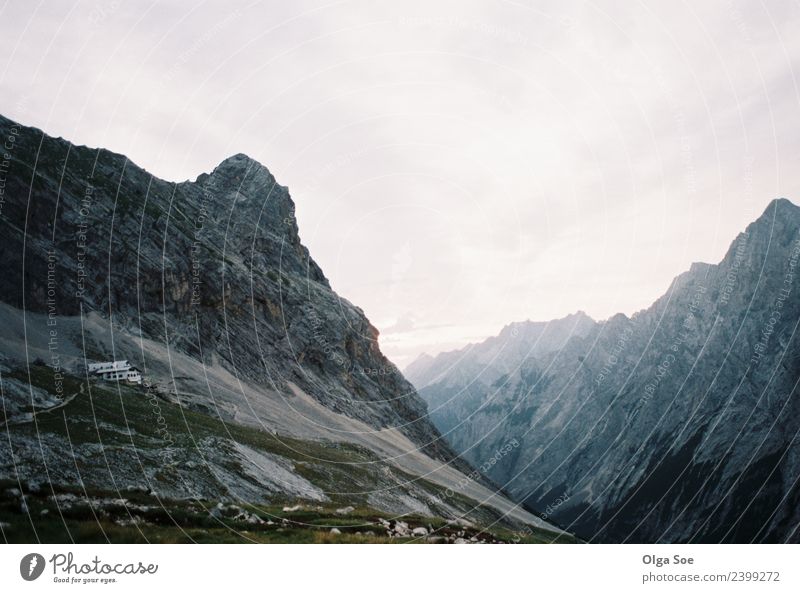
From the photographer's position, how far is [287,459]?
202 ft

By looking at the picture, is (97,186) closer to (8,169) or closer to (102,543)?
(8,169)

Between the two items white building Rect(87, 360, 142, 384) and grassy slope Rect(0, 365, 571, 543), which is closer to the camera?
grassy slope Rect(0, 365, 571, 543)

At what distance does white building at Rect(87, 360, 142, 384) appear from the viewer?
72.0m

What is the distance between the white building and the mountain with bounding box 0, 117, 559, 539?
107 inches

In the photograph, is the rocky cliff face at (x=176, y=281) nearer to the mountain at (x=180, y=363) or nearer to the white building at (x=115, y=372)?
the mountain at (x=180, y=363)

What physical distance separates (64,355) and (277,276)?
94265 mm

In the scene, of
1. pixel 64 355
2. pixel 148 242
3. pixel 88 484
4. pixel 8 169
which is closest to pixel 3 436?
pixel 88 484
